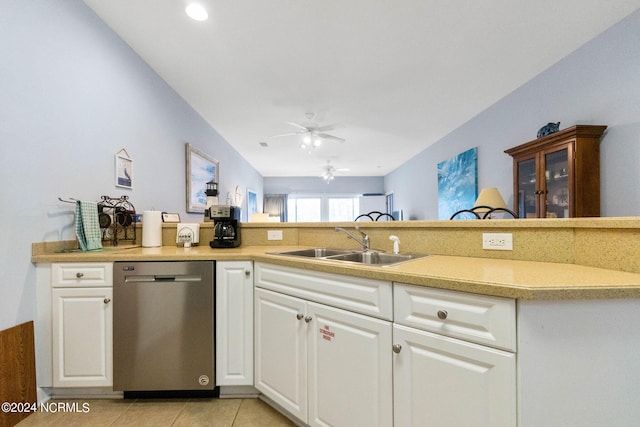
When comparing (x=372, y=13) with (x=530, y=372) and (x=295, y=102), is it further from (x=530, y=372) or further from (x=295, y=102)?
(x=530, y=372)

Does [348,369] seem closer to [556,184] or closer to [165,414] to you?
[165,414]

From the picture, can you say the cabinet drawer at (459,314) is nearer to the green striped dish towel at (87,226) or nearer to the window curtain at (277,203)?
the green striped dish towel at (87,226)

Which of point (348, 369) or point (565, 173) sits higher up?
point (565, 173)

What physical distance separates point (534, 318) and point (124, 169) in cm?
275

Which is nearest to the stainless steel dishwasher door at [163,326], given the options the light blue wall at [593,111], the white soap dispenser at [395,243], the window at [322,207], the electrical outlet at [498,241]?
the white soap dispenser at [395,243]

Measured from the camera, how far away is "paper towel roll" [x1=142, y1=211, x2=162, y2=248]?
1.93m

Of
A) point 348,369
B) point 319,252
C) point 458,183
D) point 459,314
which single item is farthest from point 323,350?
point 458,183

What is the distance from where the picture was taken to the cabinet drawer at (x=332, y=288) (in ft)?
3.36

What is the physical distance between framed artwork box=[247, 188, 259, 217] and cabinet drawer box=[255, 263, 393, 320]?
4996 mm

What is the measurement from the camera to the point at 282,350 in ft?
4.48

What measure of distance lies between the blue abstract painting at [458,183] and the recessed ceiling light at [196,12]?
12.0 ft

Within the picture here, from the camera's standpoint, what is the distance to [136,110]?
7.47ft

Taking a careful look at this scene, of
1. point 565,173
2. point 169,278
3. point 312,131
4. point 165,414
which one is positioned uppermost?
point 312,131

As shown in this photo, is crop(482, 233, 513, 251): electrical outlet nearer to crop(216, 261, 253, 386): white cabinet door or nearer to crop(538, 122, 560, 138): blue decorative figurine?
crop(216, 261, 253, 386): white cabinet door
